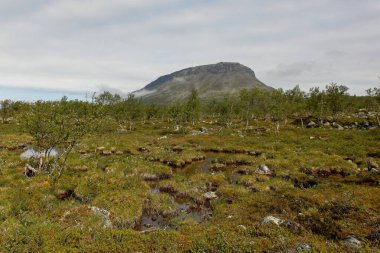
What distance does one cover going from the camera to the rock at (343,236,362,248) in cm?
1595

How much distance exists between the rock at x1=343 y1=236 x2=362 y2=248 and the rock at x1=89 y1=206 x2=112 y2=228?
51.1 feet

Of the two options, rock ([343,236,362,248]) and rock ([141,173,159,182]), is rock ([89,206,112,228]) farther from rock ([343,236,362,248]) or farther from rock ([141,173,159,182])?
rock ([343,236,362,248])

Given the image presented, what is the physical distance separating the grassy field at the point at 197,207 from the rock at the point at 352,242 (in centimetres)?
5

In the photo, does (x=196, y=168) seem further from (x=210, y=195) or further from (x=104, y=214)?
Answer: (x=104, y=214)

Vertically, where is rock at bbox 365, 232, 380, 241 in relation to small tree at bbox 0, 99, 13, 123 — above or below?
below

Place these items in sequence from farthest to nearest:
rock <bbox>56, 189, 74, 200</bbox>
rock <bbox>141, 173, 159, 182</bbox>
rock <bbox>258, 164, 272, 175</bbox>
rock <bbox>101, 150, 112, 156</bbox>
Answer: rock <bbox>101, 150, 112, 156</bbox>, rock <bbox>258, 164, 272, 175</bbox>, rock <bbox>141, 173, 159, 182</bbox>, rock <bbox>56, 189, 74, 200</bbox>

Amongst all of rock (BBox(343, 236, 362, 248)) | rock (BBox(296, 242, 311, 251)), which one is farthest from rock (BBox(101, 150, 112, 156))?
rock (BBox(343, 236, 362, 248))

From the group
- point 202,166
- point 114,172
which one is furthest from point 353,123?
point 114,172

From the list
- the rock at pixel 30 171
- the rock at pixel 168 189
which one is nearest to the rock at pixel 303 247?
the rock at pixel 168 189

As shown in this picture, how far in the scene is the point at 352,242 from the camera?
16.4 m

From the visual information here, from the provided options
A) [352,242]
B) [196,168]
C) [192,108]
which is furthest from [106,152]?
[192,108]

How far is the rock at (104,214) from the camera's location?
2023cm

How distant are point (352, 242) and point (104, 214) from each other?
17.0 meters

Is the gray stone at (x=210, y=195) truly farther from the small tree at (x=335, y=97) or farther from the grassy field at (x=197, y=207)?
the small tree at (x=335, y=97)
